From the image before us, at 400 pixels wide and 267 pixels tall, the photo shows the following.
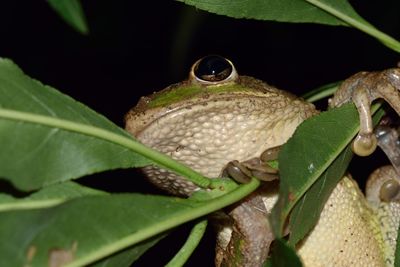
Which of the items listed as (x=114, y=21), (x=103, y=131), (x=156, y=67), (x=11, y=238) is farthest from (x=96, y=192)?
(x=156, y=67)

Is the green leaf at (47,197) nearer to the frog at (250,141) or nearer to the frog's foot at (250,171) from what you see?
the frog's foot at (250,171)

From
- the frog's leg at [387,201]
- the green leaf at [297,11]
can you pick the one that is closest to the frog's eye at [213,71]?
the green leaf at [297,11]

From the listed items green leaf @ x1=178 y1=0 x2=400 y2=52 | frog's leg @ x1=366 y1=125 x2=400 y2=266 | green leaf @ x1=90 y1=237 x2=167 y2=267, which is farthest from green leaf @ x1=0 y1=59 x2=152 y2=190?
frog's leg @ x1=366 y1=125 x2=400 y2=266

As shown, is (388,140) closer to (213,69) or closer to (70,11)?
(213,69)

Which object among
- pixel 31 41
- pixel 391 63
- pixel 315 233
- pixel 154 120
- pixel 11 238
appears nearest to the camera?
pixel 11 238

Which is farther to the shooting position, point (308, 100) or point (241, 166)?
point (308, 100)

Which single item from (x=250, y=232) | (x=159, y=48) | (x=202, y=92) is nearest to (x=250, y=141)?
(x=202, y=92)

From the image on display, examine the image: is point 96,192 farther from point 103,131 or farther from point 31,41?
point 31,41

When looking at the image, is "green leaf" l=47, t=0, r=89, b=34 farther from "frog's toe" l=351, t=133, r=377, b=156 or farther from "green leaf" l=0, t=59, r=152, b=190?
"frog's toe" l=351, t=133, r=377, b=156
